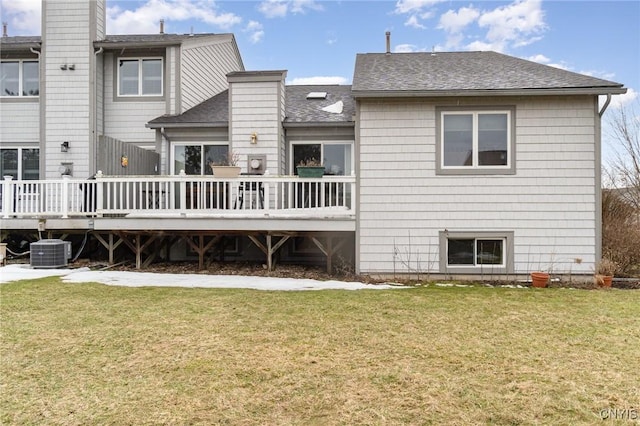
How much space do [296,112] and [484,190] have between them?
16.6ft

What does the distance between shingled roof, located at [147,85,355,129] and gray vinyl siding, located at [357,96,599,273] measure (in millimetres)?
2044

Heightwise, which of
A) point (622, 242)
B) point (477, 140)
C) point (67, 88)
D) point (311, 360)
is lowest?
point (311, 360)

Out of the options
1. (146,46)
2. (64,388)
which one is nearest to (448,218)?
(64,388)

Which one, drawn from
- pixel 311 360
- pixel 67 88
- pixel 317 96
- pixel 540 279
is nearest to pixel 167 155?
pixel 67 88

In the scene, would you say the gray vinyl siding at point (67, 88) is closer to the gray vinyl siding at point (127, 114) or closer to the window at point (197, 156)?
the gray vinyl siding at point (127, 114)

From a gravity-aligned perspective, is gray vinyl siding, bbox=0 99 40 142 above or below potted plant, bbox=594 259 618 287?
above

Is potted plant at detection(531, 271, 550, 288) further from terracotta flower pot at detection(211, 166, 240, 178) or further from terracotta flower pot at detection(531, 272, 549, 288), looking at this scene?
terracotta flower pot at detection(211, 166, 240, 178)

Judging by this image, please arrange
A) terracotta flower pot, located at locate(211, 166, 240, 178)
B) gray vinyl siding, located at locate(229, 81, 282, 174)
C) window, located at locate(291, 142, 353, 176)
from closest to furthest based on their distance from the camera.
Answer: terracotta flower pot, located at locate(211, 166, 240, 178)
gray vinyl siding, located at locate(229, 81, 282, 174)
window, located at locate(291, 142, 353, 176)

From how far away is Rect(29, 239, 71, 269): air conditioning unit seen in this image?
841 cm

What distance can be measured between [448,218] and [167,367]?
609cm

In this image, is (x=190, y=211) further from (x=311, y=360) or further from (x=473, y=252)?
(x=473, y=252)

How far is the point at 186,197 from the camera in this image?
9.02m

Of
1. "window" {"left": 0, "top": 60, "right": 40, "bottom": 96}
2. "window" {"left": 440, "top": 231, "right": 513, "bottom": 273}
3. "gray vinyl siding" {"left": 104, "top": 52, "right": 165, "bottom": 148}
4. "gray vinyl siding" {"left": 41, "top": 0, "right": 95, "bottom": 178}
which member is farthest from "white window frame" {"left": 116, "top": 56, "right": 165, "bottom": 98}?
"window" {"left": 440, "top": 231, "right": 513, "bottom": 273}

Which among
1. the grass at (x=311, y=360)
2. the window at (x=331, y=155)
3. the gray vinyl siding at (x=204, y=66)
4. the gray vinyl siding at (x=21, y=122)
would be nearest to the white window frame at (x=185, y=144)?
the gray vinyl siding at (x=204, y=66)
